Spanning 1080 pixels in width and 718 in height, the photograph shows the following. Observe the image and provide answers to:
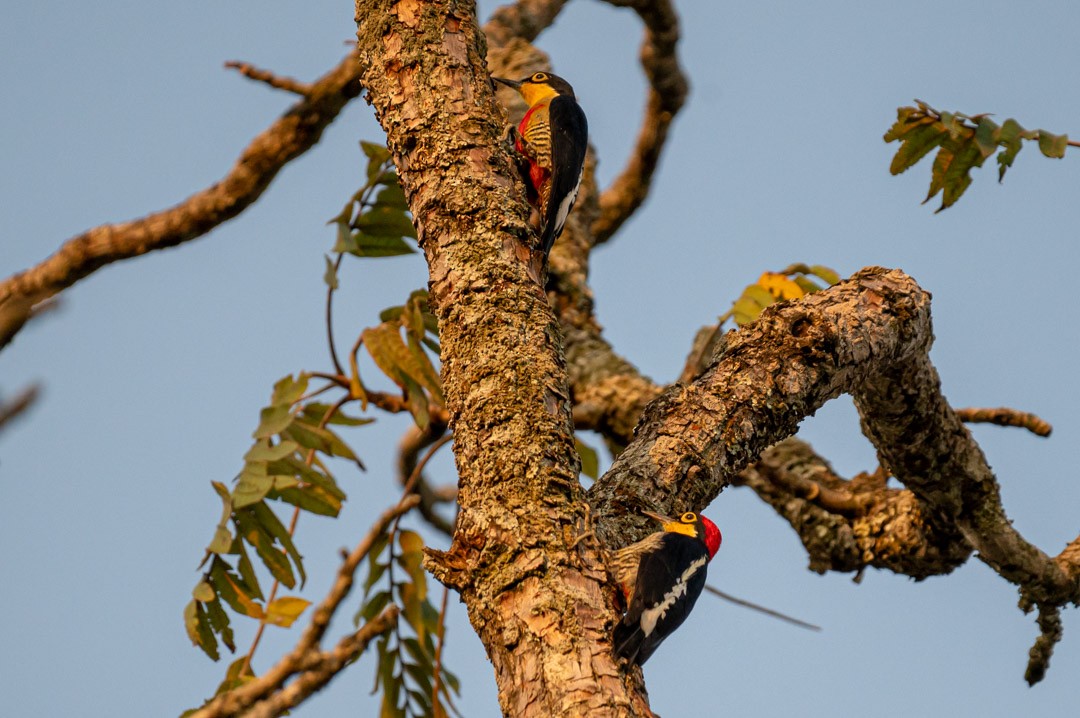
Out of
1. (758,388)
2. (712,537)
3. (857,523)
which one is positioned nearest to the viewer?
(758,388)

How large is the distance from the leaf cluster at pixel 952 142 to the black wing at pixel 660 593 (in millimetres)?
1539

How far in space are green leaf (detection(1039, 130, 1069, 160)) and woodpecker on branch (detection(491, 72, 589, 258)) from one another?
1669mm

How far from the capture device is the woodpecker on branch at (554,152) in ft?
14.5

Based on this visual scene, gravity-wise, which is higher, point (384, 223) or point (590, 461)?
point (384, 223)

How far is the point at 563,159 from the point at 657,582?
7.16 ft

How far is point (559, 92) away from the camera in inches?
A: 235

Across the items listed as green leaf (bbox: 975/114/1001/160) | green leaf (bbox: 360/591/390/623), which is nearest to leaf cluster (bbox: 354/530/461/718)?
green leaf (bbox: 360/591/390/623)

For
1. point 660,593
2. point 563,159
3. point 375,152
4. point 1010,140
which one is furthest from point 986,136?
point 375,152

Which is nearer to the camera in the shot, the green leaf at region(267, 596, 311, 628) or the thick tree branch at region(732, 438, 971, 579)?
the green leaf at region(267, 596, 311, 628)

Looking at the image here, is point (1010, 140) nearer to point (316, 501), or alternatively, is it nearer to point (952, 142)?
point (952, 142)

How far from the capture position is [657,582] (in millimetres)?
3215

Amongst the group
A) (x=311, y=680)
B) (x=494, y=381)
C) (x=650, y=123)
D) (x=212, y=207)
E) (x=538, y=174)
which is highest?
(x=650, y=123)

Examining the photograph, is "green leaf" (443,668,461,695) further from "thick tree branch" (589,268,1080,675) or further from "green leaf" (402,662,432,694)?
"thick tree branch" (589,268,1080,675)

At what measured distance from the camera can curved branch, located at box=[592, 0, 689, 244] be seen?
833 cm
